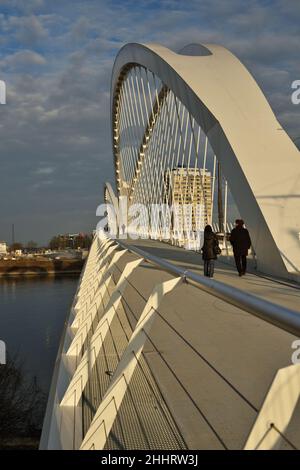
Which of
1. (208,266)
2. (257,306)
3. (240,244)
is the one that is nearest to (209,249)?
(208,266)

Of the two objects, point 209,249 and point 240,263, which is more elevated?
point 209,249

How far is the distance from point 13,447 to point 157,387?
7.12 metres

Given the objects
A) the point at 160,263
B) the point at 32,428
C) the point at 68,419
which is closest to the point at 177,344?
the point at 160,263

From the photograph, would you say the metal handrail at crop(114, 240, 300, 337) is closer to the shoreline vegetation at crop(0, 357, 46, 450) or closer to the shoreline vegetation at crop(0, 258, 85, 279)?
the shoreline vegetation at crop(0, 357, 46, 450)

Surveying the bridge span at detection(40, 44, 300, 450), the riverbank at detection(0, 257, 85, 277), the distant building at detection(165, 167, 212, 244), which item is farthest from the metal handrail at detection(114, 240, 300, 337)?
the riverbank at detection(0, 257, 85, 277)

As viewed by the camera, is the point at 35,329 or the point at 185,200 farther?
the point at 35,329

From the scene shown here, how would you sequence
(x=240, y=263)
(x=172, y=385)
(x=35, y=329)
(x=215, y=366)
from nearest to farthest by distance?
(x=172, y=385) < (x=215, y=366) < (x=240, y=263) < (x=35, y=329)

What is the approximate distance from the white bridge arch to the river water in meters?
4.22

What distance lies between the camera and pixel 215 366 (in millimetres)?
4008

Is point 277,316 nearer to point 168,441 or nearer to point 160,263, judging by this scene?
point 168,441

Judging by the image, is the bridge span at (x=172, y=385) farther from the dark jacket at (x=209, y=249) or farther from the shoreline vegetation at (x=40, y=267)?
the shoreline vegetation at (x=40, y=267)

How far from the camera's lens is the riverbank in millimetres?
71625

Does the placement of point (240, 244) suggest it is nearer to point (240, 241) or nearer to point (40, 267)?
point (240, 241)

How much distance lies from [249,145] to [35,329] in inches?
A: 679
